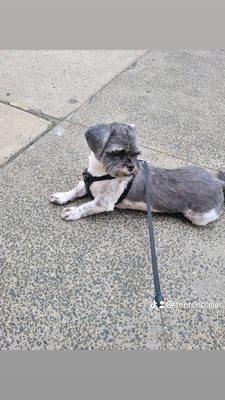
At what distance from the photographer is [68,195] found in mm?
3656

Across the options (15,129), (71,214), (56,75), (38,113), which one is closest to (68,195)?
(71,214)

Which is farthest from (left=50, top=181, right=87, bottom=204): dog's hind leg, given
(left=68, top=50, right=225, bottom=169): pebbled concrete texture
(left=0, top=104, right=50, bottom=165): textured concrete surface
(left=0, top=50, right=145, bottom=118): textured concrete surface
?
(left=0, top=50, right=145, bottom=118): textured concrete surface

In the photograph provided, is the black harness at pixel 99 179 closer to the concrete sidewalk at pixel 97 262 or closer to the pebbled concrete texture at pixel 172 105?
the concrete sidewalk at pixel 97 262

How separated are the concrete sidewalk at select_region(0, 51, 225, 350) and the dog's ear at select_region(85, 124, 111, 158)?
785mm

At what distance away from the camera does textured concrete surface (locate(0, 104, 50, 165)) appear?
429 cm

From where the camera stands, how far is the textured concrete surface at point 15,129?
4.29 m

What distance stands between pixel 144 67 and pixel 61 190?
3.49 m

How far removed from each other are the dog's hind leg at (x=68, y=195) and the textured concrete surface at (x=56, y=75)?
169cm

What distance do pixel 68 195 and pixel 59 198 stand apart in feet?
0.31

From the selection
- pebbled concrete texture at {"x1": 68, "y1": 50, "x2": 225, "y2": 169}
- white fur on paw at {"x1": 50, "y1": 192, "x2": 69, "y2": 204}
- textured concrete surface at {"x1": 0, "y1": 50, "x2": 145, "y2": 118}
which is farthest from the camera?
textured concrete surface at {"x1": 0, "y1": 50, "x2": 145, "y2": 118}

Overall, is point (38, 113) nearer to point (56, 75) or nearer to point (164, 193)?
point (56, 75)

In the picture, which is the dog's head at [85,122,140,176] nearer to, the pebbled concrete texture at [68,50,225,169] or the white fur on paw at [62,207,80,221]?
the white fur on paw at [62,207,80,221]

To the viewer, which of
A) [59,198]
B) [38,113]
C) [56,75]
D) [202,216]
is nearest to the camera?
[202,216]

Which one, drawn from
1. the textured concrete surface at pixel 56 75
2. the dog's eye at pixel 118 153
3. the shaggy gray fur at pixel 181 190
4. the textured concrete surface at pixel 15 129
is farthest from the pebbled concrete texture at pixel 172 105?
the dog's eye at pixel 118 153
